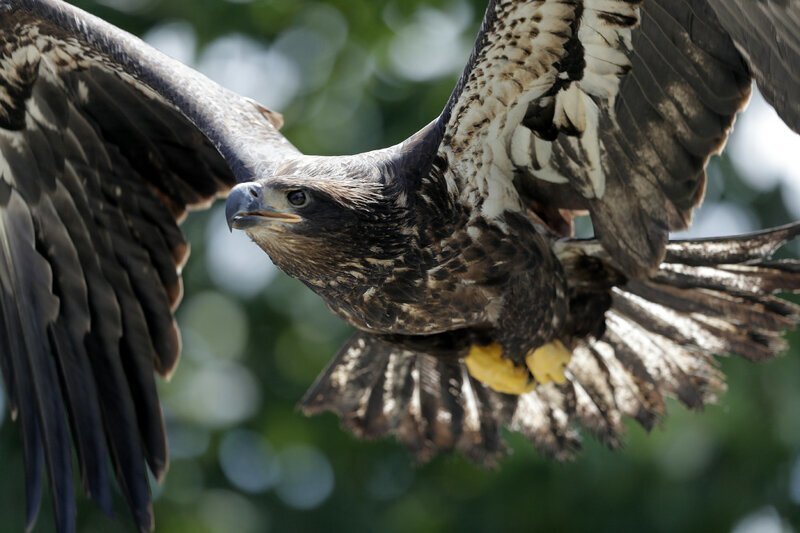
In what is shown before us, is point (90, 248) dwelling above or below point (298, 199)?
below

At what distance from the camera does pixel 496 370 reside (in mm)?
6703

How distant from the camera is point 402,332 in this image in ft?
20.2

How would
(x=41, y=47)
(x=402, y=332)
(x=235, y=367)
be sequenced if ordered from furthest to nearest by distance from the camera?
(x=235, y=367)
(x=41, y=47)
(x=402, y=332)

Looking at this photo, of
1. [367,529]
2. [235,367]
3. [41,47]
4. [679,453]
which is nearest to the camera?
[41,47]

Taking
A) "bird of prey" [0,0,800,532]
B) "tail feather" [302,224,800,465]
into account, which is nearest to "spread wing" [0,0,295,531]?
"bird of prey" [0,0,800,532]

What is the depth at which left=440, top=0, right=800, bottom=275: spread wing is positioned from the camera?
5.20m

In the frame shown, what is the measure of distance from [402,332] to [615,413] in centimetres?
151

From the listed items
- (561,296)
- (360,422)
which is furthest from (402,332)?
(360,422)

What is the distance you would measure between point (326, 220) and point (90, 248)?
6.27 feet

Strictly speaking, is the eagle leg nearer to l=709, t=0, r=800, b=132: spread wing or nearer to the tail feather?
the tail feather

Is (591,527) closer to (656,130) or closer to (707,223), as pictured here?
(707,223)

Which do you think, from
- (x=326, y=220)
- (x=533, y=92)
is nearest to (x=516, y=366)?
(x=326, y=220)

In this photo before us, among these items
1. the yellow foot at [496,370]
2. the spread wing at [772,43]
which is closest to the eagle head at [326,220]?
the yellow foot at [496,370]

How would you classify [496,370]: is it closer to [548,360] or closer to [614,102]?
[548,360]
